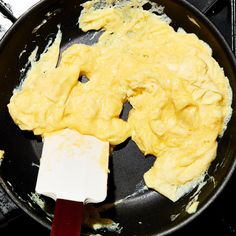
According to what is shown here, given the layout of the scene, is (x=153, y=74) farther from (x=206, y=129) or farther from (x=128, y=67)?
(x=206, y=129)

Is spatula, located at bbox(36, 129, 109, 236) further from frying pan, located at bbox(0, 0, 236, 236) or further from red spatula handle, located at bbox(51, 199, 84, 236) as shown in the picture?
frying pan, located at bbox(0, 0, 236, 236)

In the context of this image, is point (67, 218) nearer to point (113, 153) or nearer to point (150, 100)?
point (113, 153)

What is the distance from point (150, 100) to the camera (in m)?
1.25

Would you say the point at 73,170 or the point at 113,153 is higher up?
the point at 73,170

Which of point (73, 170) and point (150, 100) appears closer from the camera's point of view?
point (73, 170)

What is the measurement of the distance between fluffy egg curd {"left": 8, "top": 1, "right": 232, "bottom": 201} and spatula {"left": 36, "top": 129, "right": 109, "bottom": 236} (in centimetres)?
7

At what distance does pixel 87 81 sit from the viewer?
130 cm

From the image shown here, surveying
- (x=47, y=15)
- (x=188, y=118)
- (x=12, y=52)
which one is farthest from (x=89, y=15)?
(x=188, y=118)

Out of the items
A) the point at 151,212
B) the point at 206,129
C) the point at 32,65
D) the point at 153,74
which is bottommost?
the point at 151,212

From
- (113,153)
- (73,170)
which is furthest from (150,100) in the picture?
(73,170)

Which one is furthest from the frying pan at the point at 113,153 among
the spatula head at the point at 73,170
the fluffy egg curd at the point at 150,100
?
the spatula head at the point at 73,170

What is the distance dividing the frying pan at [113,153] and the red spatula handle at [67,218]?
15cm

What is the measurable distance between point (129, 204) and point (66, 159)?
10.4 inches

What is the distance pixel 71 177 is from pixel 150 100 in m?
0.30
